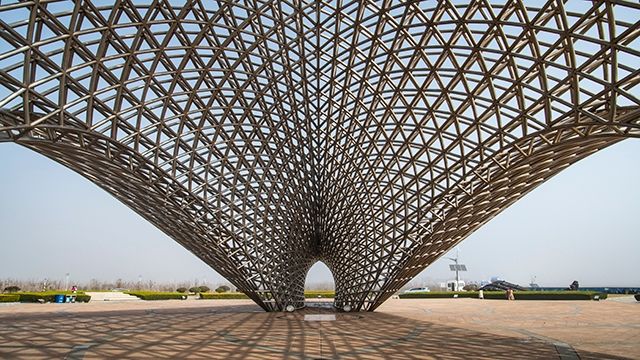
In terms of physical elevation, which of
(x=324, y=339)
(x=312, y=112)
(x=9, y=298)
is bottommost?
(x=324, y=339)

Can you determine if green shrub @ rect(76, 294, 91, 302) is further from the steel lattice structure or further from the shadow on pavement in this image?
the shadow on pavement

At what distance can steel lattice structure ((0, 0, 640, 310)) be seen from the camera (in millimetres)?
22297

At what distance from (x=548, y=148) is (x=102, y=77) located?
26.7 meters

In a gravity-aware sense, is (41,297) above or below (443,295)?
above

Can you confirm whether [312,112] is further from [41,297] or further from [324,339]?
[41,297]

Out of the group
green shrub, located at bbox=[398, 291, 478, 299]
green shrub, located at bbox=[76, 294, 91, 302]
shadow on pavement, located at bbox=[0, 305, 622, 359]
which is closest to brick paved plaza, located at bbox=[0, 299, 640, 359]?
shadow on pavement, located at bbox=[0, 305, 622, 359]

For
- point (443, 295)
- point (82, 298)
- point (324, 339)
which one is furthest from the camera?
point (443, 295)

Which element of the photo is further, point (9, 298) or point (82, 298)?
point (82, 298)

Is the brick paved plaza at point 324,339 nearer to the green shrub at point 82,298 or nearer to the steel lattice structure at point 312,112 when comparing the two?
the steel lattice structure at point 312,112

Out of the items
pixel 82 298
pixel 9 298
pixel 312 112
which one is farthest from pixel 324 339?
pixel 9 298

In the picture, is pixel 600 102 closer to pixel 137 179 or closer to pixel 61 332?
pixel 137 179

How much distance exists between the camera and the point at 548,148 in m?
26.6

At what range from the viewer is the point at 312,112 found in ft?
125

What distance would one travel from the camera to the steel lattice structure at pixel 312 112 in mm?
22297
